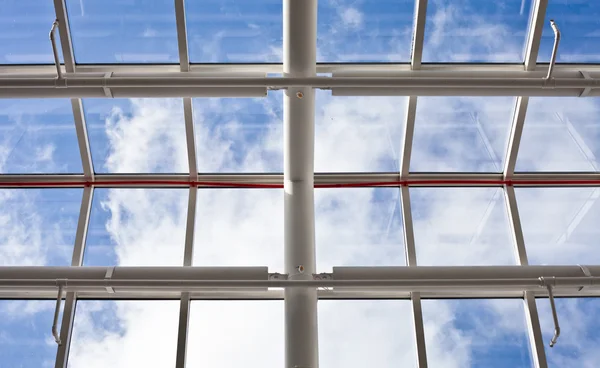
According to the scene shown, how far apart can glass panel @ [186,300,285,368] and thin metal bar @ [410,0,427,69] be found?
4193mm

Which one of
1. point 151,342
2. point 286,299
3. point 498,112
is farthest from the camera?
point 498,112

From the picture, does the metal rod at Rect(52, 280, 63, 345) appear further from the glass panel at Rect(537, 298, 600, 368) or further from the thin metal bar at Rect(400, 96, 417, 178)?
the glass panel at Rect(537, 298, 600, 368)

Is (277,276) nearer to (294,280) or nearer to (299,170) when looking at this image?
(294,280)

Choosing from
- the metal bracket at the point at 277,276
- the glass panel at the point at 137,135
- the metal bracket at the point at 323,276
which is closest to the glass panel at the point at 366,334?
the metal bracket at the point at 323,276

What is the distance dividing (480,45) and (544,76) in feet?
3.43

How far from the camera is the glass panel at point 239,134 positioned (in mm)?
11000

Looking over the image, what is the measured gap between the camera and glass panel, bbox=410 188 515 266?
10.9 metres

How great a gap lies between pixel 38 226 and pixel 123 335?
7.48 ft

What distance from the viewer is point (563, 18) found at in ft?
33.9

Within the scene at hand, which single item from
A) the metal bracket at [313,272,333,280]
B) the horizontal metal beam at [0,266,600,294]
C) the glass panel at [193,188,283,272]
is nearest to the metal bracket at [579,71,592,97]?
the horizontal metal beam at [0,266,600,294]

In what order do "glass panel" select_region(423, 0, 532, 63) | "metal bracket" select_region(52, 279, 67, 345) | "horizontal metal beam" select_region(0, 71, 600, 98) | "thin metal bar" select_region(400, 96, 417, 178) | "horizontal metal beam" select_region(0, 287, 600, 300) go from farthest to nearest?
"thin metal bar" select_region(400, 96, 417, 178), "horizontal metal beam" select_region(0, 287, 600, 300), "glass panel" select_region(423, 0, 532, 63), "metal bracket" select_region(52, 279, 67, 345), "horizontal metal beam" select_region(0, 71, 600, 98)

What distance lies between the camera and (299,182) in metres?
9.88

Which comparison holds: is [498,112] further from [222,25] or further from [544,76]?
[222,25]


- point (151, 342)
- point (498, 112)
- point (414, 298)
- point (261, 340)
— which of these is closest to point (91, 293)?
point (151, 342)
